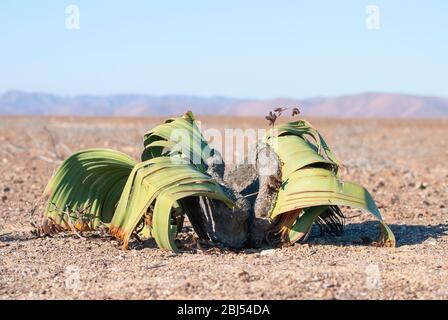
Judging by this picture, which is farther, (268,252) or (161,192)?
(268,252)

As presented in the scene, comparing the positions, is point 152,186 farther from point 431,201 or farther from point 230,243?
point 431,201

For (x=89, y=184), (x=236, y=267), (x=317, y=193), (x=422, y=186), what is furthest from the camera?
(x=422, y=186)

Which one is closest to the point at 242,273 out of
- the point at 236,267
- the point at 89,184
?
the point at 236,267

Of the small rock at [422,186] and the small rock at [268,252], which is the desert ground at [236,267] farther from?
the small rock at [422,186]

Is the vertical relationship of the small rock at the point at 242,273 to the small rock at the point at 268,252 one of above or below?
above

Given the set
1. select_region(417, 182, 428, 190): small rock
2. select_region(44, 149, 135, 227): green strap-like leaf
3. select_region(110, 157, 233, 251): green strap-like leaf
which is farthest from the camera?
select_region(417, 182, 428, 190): small rock

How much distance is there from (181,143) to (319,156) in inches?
32.8

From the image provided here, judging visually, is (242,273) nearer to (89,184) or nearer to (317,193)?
(317,193)

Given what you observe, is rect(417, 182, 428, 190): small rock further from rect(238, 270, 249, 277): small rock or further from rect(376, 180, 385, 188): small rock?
rect(238, 270, 249, 277): small rock

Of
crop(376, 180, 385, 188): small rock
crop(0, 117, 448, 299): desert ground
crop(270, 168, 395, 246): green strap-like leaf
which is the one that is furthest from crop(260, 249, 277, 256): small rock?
crop(376, 180, 385, 188): small rock

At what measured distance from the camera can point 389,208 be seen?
A: 240 inches

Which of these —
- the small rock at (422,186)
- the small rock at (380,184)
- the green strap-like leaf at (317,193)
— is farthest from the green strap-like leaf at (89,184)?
the small rock at (422,186)

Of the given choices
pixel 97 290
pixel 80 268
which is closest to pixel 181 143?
pixel 80 268

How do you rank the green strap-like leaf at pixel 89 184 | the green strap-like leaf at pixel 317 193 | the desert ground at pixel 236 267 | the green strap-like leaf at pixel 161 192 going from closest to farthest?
the desert ground at pixel 236 267 → the green strap-like leaf at pixel 161 192 → the green strap-like leaf at pixel 317 193 → the green strap-like leaf at pixel 89 184
